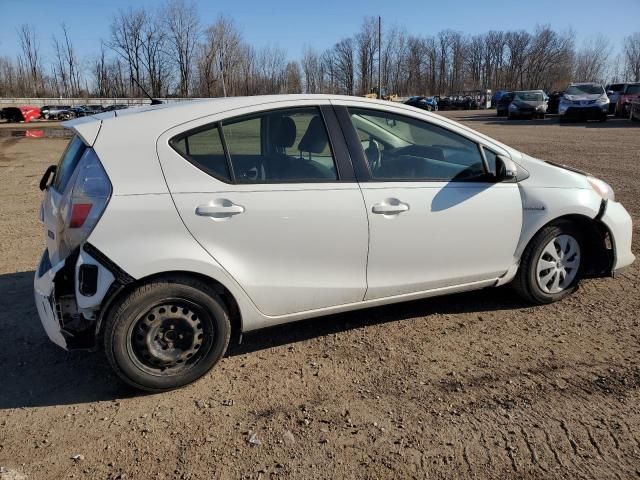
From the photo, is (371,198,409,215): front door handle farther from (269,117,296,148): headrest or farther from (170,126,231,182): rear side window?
(170,126,231,182): rear side window

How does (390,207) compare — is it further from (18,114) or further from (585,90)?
(18,114)

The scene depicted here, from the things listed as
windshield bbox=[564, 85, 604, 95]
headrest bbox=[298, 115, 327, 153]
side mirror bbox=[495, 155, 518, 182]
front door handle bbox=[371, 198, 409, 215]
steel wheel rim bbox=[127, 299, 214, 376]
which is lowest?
steel wheel rim bbox=[127, 299, 214, 376]

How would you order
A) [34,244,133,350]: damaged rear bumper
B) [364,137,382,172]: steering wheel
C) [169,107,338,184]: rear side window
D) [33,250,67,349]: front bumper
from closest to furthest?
1. [34,244,133,350]: damaged rear bumper
2. [33,250,67,349]: front bumper
3. [169,107,338,184]: rear side window
4. [364,137,382,172]: steering wheel

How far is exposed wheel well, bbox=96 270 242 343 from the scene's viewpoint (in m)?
2.87

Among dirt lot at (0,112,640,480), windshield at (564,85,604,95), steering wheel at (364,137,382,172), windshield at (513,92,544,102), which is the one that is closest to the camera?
dirt lot at (0,112,640,480)

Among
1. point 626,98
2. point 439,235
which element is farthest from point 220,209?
point 626,98

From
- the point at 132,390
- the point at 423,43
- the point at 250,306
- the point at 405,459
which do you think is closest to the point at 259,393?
the point at 250,306

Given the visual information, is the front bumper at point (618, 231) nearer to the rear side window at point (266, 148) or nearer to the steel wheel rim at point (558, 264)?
the steel wheel rim at point (558, 264)

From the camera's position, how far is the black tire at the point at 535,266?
395cm

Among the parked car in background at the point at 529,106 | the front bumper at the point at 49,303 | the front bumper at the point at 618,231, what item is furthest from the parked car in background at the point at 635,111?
the front bumper at the point at 49,303

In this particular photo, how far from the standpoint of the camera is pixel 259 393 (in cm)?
307

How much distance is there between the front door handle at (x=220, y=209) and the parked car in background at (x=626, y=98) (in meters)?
30.6

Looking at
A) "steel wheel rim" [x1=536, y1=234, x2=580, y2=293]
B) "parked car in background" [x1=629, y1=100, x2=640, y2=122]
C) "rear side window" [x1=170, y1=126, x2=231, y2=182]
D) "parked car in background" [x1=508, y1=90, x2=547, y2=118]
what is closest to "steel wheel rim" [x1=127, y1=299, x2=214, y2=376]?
"rear side window" [x1=170, y1=126, x2=231, y2=182]

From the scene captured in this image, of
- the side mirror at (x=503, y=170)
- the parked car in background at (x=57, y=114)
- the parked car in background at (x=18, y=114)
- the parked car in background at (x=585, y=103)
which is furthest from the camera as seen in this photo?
the parked car in background at (x=57, y=114)
